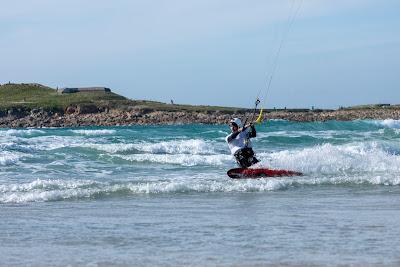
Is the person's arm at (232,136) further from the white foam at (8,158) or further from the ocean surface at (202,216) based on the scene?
the white foam at (8,158)

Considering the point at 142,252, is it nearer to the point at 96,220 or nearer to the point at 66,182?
the point at 96,220

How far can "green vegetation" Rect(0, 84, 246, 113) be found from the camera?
8969 centimetres

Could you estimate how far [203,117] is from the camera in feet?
274

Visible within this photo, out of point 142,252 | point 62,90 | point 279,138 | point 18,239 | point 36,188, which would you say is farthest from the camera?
point 62,90

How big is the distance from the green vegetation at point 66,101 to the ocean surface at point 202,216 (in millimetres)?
63502

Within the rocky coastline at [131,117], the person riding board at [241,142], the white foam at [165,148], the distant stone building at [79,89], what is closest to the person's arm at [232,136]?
the person riding board at [241,142]

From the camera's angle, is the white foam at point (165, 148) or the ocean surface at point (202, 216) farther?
the white foam at point (165, 148)

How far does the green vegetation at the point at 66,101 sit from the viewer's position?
8969cm

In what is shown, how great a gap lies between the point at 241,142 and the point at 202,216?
7.07m

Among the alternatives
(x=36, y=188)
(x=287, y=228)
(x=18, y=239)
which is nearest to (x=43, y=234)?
(x=18, y=239)

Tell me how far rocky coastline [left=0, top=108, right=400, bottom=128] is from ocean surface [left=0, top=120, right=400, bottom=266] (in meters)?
54.1

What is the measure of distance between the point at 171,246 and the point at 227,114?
247 feet

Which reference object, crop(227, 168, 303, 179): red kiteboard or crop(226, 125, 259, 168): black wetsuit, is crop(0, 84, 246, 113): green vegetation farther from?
crop(227, 168, 303, 179): red kiteboard

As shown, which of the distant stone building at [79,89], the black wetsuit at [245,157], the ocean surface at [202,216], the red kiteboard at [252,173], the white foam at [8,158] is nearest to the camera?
the ocean surface at [202,216]
